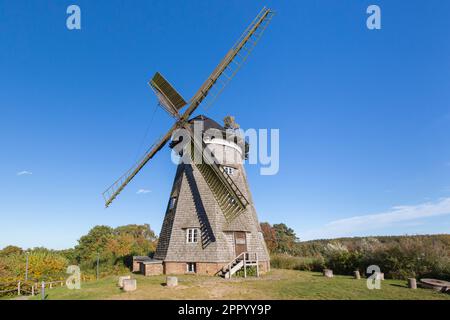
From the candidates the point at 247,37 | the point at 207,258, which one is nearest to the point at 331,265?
the point at 207,258

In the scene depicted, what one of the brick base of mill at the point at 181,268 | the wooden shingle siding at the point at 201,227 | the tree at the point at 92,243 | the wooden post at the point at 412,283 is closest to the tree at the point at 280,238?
the wooden shingle siding at the point at 201,227

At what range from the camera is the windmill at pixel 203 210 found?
16.2m

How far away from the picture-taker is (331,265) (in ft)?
64.2

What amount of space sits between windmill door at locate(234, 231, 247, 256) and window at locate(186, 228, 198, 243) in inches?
108

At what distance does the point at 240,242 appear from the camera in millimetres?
17641

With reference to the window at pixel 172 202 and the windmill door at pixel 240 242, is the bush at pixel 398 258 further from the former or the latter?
the window at pixel 172 202

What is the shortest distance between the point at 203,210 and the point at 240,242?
3391mm

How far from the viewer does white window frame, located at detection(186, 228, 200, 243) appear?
57.4 feet

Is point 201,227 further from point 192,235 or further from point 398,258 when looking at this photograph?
point 398,258

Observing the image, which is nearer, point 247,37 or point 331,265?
point 247,37

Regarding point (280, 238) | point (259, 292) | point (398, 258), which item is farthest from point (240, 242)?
point (280, 238)

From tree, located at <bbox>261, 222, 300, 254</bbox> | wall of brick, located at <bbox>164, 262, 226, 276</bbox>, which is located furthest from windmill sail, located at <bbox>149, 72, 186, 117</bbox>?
tree, located at <bbox>261, 222, 300, 254</bbox>
